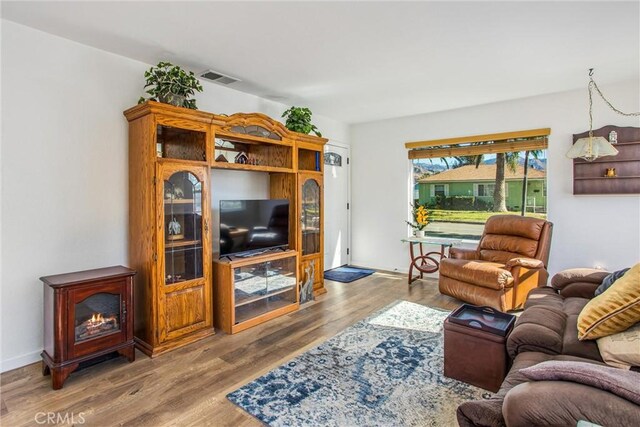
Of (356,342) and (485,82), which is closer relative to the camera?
(356,342)

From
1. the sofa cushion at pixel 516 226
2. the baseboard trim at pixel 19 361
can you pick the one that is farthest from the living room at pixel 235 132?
the sofa cushion at pixel 516 226

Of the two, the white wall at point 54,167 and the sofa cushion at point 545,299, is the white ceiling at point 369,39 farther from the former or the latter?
the sofa cushion at point 545,299

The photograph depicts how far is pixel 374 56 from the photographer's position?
306 cm

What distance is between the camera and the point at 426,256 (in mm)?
5008

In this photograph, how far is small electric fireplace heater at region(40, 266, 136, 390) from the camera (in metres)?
2.31

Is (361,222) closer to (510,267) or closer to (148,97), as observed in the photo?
(510,267)

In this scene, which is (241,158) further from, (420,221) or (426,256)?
(426,256)

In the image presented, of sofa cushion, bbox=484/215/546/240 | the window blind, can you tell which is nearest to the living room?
the window blind

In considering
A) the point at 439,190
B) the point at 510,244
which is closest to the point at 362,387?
the point at 510,244

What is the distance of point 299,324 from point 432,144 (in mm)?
3332

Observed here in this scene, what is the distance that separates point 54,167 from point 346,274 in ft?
12.9

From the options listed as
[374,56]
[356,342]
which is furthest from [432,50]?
[356,342]

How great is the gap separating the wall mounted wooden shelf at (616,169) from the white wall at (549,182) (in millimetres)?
102

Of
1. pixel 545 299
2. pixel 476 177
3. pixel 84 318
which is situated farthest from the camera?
pixel 476 177
